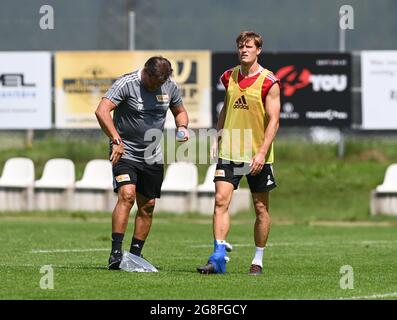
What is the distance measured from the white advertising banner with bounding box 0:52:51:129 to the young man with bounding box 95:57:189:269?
625 inches

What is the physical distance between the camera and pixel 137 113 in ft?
44.9

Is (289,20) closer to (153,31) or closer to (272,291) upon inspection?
(153,31)

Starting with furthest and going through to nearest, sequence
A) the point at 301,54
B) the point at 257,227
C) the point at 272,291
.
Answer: the point at 301,54, the point at 257,227, the point at 272,291

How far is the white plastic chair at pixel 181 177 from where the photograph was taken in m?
26.6

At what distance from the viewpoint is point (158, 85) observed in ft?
44.5

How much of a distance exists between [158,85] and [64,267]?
222 cm

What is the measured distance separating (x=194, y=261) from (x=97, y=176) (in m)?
12.3

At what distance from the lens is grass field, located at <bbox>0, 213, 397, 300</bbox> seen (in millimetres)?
11258

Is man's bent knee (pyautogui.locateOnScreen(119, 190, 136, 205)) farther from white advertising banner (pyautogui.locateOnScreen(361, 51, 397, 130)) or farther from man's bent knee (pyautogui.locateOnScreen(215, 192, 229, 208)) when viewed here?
white advertising banner (pyautogui.locateOnScreen(361, 51, 397, 130))

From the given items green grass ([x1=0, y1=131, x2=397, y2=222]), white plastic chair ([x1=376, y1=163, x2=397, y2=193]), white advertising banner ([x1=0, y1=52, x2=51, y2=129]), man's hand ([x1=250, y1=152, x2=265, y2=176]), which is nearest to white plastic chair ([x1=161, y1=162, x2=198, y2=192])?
green grass ([x1=0, y1=131, x2=397, y2=222])

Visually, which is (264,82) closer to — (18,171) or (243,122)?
(243,122)

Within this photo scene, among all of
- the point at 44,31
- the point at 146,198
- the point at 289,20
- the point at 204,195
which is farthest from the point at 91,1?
the point at 146,198

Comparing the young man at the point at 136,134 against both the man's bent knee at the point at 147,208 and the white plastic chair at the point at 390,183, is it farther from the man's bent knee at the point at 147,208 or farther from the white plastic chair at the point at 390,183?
A: the white plastic chair at the point at 390,183

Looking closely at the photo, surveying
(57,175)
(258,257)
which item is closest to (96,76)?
(57,175)
